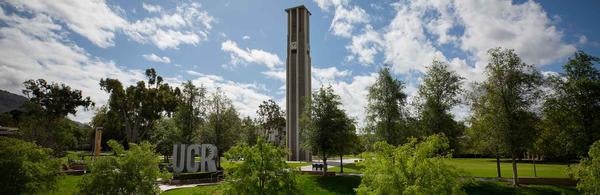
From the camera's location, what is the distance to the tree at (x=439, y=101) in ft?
100

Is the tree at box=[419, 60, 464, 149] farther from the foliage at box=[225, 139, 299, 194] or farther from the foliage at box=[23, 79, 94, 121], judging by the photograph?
the foliage at box=[23, 79, 94, 121]

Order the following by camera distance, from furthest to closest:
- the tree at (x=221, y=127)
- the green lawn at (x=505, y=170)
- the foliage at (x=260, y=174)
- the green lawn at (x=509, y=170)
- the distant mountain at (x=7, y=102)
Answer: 1. the distant mountain at (x=7, y=102)
2. the tree at (x=221, y=127)
3. the green lawn at (x=505, y=170)
4. the green lawn at (x=509, y=170)
5. the foliage at (x=260, y=174)

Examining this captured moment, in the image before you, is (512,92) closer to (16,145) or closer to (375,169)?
(375,169)

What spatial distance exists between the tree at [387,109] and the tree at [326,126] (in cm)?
243

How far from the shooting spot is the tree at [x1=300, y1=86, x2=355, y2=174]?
1326 inches

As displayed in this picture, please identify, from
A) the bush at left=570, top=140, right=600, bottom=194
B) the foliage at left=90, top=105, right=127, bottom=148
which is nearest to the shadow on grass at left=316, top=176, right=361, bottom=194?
the bush at left=570, top=140, right=600, bottom=194

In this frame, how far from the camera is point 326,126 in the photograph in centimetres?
3388

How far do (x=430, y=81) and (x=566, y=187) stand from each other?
1212 cm

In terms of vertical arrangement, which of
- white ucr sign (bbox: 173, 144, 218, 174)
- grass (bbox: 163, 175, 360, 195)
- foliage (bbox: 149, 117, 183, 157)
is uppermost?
foliage (bbox: 149, 117, 183, 157)

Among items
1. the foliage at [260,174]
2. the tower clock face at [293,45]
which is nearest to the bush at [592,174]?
the foliage at [260,174]

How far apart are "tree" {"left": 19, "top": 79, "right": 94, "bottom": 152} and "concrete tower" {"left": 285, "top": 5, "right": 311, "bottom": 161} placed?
3124 centimetres

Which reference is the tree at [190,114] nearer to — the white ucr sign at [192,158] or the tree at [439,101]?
the white ucr sign at [192,158]

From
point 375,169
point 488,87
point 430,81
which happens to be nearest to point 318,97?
point 430,81

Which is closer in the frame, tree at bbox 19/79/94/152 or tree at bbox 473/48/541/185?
Result: tree at bbox 473/48/541/185
